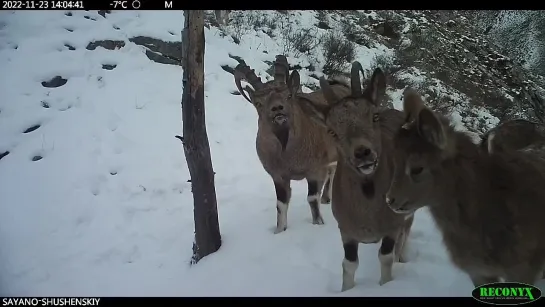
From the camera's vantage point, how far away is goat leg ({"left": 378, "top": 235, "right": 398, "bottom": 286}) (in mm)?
4016

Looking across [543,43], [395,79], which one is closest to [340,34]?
[395,79]

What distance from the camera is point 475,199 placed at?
122 inches

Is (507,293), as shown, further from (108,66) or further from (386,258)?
(108,66)

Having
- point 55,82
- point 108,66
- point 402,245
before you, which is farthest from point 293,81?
point 108,66

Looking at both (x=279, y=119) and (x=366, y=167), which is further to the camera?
(x=279, y=119)

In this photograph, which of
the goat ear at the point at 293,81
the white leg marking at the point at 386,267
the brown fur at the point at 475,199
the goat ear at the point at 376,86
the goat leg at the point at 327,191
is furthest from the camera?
the goat leg at the point at 327,191

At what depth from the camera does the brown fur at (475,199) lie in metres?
3.00

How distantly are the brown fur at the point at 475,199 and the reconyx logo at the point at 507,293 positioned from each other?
0.25ft

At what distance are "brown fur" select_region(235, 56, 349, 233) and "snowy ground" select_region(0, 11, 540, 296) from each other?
1.46 ft

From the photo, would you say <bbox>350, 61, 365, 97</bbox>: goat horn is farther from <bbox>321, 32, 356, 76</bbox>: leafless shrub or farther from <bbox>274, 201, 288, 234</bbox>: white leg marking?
<bbox>321, 32, 356, 76</bbox>: leafless shrub

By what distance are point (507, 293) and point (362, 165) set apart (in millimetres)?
1247

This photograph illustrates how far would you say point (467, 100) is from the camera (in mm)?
10469
